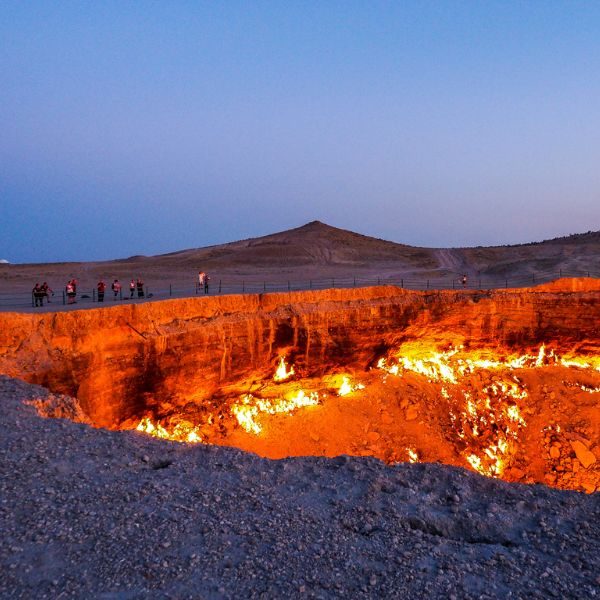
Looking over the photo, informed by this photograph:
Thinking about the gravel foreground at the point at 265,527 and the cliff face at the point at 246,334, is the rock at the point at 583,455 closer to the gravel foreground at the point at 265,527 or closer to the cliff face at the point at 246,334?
the cliff face at the point at 246,334

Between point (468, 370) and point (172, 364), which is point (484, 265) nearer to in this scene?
point (468, 370)

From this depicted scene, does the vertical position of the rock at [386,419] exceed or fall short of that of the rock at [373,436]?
it exceeds it

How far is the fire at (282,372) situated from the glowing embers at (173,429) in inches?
131

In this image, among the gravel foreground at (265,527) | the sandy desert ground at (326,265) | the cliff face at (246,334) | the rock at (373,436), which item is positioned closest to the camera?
the gravel foreground at (265,527)

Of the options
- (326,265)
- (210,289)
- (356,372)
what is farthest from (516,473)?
(326,265)

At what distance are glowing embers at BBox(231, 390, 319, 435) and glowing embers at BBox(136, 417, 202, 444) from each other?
1.74 m

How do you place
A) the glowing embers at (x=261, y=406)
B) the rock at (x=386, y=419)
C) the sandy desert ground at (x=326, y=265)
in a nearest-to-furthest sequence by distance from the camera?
the glowing embers at (x=261, y=406), the rock at (x=386, y=419), the sandy desert ground at (x=326, y=265)

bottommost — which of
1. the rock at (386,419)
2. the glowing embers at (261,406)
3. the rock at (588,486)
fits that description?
the rock at (588,486)

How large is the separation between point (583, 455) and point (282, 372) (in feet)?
35.4

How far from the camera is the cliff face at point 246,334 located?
1294cm

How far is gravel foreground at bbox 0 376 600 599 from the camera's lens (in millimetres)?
4438

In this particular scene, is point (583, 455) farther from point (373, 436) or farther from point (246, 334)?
point (246, 334)

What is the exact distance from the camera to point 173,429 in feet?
53.5

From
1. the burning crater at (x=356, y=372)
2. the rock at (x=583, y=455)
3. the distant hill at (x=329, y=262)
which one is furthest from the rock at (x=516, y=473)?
the distant hill at (x=329, y=262)
